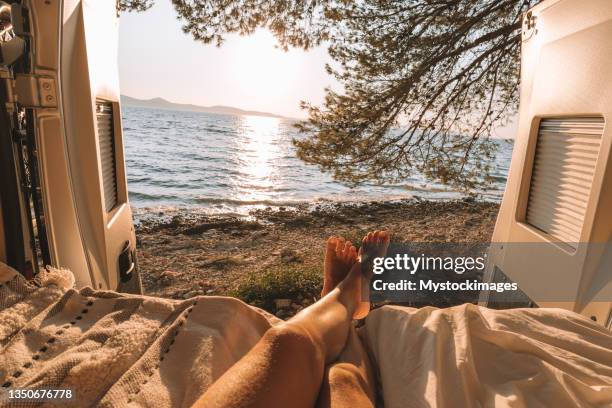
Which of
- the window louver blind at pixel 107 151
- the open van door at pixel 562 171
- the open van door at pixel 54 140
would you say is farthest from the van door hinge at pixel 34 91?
the open van door at pixel 562 171

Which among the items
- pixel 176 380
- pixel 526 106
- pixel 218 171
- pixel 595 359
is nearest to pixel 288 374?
pixel 176 380

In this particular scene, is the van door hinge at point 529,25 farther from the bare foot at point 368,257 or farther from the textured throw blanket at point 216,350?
the textured throw blanket at point 216,350

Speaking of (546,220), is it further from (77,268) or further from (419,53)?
(419,53)

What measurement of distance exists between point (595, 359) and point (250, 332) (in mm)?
961

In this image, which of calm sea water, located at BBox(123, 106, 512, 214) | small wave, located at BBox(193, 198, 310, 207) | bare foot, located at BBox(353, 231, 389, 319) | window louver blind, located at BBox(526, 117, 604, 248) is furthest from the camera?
small wave, located at BBox(193, 198, 310, 207)

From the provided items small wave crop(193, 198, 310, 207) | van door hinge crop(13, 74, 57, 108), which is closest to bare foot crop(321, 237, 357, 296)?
van door hinge crop(13, 74, 57, 108)

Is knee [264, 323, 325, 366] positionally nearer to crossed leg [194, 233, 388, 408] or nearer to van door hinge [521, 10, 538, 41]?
crossed leg [194, 233, 388, 408]

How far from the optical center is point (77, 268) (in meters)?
1.30

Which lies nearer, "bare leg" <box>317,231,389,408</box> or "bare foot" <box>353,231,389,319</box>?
"bare leg" <box>317,231,389,408</box>

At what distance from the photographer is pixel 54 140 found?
1191 mm

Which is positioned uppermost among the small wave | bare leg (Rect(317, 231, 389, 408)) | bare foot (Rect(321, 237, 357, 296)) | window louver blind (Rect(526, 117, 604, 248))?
window louver blind (Rect(526, 117, 604, 248))

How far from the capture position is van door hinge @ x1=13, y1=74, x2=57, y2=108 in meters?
1.09

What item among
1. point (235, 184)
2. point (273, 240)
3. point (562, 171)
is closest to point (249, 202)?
point (235, 184)

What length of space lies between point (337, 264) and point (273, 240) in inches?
137
